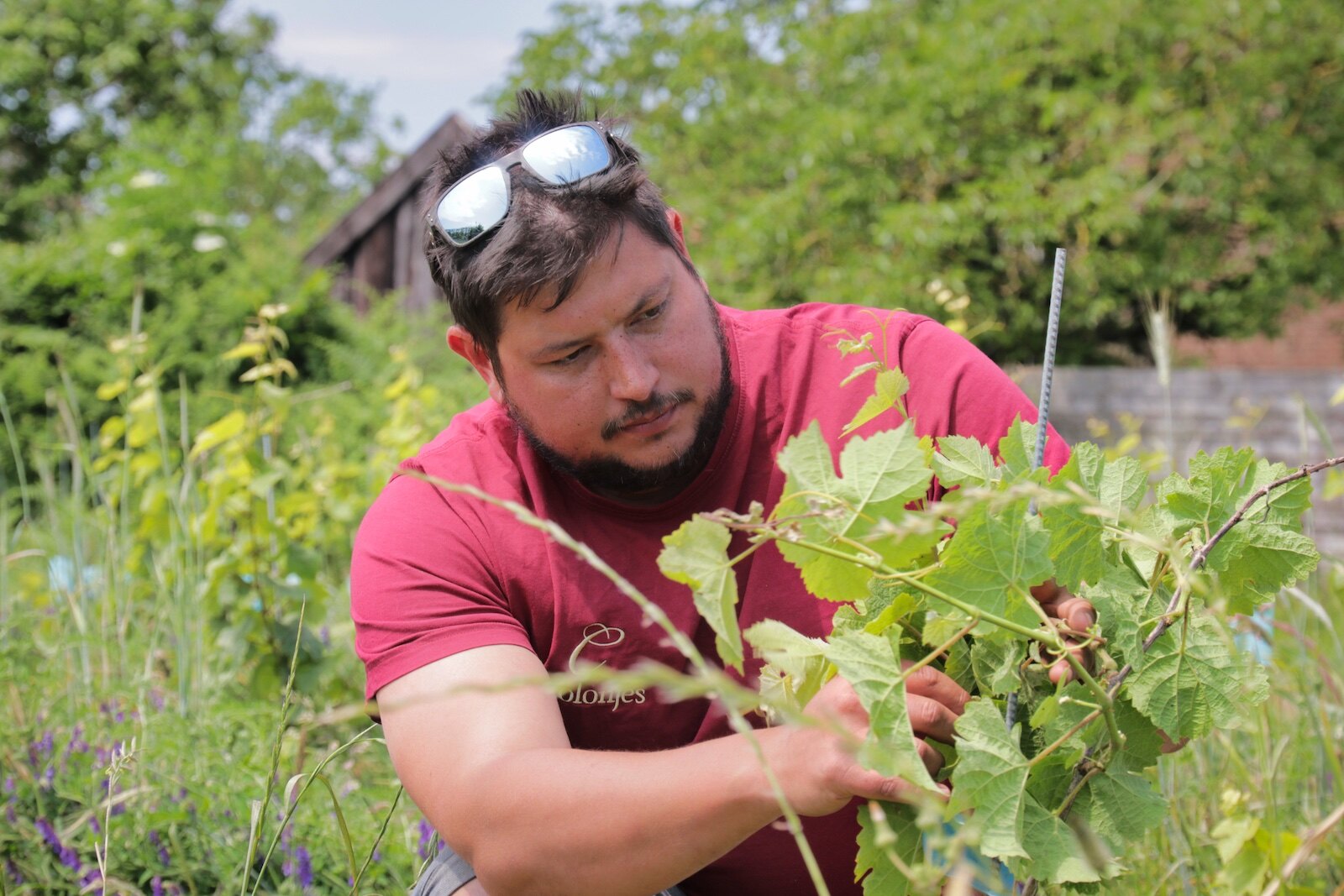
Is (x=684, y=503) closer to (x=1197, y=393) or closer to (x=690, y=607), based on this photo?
(x=690, y=607)

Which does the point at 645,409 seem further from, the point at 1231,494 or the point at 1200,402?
the point at 1200,402

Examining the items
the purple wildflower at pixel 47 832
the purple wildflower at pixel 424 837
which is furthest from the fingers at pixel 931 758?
the purple wildflower at pixel 47 832

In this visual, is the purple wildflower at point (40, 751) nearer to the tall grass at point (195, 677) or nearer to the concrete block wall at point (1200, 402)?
the tall grass at point (195, 677)

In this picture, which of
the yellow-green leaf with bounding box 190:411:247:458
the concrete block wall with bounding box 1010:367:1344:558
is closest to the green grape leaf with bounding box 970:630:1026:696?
the yellow-green leaf with bounding box 190:411:247:458

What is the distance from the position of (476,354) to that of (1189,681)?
1.33 metres

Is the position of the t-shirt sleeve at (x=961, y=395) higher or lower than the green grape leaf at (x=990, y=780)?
higher

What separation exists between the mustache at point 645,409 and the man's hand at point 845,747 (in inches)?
28.2

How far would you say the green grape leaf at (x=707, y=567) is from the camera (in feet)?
2.99

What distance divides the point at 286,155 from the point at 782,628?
121 ft

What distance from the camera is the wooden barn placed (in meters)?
11.1

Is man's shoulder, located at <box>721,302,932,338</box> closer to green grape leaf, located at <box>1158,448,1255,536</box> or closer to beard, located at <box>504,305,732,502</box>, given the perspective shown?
beard, located at <box>504,305,732,502</box>

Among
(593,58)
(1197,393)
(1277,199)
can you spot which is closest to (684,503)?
(1197,393)

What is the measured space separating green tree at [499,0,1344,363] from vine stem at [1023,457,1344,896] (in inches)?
223

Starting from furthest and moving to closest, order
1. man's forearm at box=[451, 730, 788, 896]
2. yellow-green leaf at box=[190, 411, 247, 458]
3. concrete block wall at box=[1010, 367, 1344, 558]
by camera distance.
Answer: concrete block wall at box=[1010, 367, 1344, 558] < yellow-green leaf at box=[190, 411, 247, 458] < man's forearm at box=[451, 730, 788, 896]
